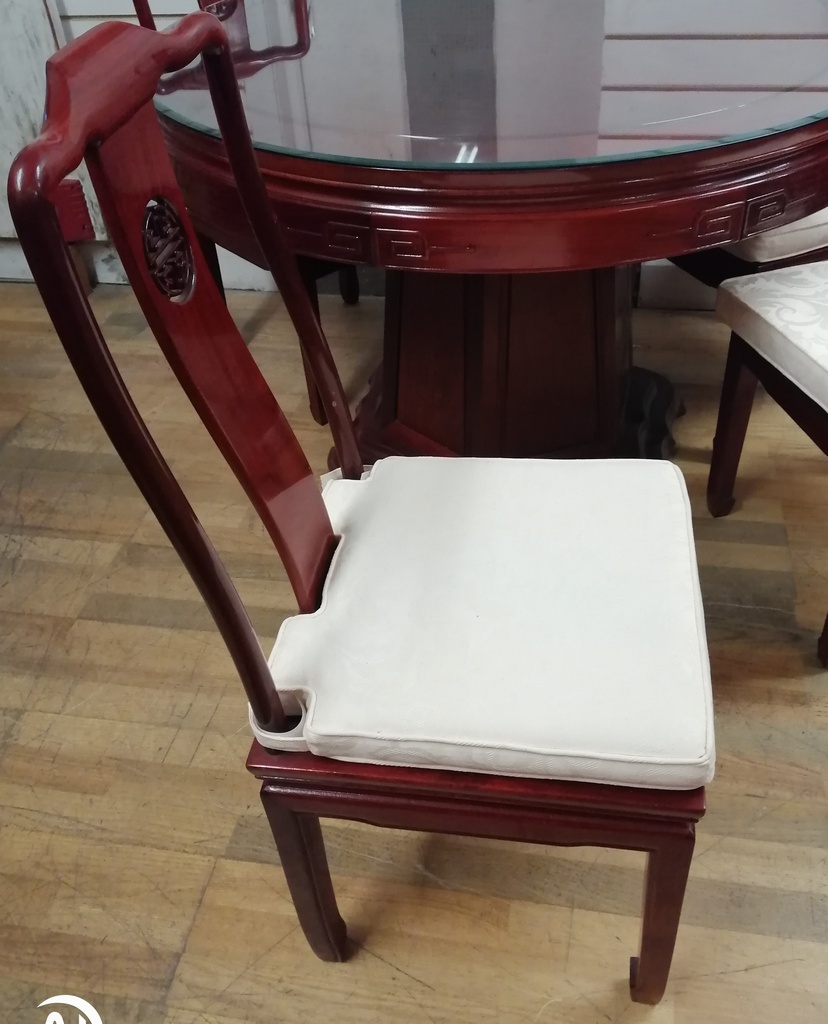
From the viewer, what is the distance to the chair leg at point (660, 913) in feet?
2.32

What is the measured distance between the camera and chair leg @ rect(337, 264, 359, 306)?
2.10 meters

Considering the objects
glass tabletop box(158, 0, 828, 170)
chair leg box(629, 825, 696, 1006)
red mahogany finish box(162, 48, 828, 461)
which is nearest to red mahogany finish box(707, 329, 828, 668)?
red mahogany finish box(162, 48, 828, 461)

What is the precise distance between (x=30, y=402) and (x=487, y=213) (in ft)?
4.56

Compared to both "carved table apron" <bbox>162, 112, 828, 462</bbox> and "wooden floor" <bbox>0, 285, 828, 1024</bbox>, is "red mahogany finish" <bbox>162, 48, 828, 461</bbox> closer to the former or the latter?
"carved table apron" <bbox>162, 112, 828, 462</bbox>

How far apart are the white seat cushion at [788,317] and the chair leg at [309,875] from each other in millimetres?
798

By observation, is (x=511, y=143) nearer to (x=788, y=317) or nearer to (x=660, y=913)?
(x=788, y=317)

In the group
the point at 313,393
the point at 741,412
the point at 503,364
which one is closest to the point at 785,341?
the point at 741,412

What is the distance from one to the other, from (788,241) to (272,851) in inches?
44.9

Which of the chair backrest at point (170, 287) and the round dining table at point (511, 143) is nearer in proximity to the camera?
the chair backrest at point (170, 287)

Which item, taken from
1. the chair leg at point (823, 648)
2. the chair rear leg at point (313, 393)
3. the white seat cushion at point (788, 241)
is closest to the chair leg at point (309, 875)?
the chair leg at point (823, 648)

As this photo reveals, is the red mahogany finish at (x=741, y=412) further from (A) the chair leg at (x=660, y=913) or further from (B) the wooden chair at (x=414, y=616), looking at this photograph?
(A) the chair leg at (x=660, y=913)

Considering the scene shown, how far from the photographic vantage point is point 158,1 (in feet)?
6.15

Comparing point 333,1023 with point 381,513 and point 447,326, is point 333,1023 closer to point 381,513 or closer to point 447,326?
point 381,513

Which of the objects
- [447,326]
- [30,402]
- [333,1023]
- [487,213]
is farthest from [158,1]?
[333,1023]
